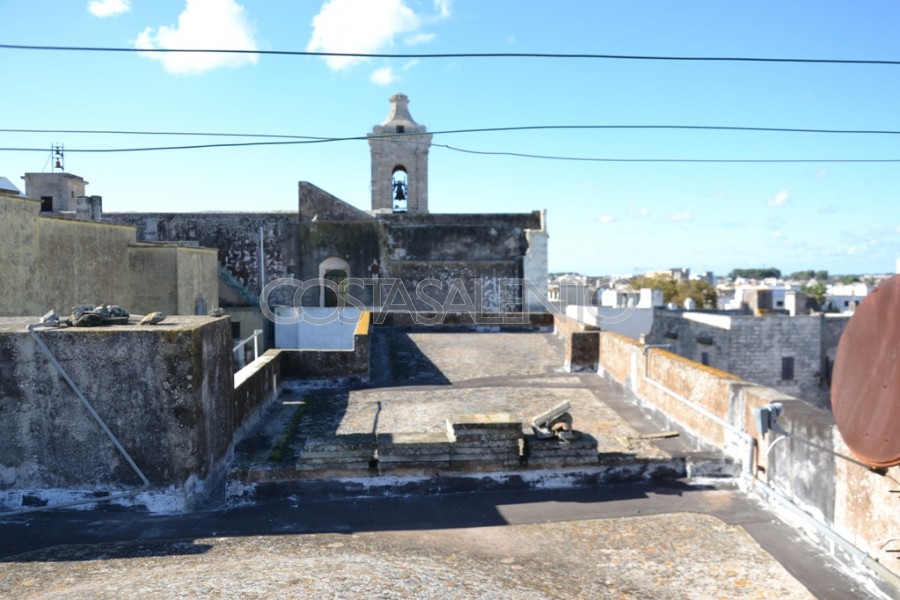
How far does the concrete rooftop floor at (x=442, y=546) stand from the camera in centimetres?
372

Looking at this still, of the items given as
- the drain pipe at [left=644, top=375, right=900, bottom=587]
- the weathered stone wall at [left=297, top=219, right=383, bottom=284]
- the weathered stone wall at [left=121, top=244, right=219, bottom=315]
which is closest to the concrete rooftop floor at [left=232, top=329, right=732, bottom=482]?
the drain pipe at [left=644, top=375, right=900, bottom=587]

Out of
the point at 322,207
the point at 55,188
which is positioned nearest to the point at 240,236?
the point at 322,207

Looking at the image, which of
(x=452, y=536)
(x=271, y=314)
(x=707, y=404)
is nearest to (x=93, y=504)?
(x=452, y=536)

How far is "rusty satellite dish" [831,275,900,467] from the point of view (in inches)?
140

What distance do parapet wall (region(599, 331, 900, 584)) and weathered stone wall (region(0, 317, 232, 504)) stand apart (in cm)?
488

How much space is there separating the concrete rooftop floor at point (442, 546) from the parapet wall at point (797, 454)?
247mm

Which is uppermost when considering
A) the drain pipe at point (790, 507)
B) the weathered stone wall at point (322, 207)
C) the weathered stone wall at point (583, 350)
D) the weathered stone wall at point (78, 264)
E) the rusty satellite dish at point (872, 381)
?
the weathered stone wall at point (322, 207)

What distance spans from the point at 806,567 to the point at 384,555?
115 inches

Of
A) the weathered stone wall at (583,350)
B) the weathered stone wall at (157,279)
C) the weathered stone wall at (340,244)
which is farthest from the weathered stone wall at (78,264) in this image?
the weathered stone wall at (583,350)

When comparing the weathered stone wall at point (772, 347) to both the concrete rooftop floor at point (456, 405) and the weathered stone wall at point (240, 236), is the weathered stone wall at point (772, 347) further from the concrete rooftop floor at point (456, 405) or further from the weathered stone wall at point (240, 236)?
the weathered stone wall at point (240, 236)

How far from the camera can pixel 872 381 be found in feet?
12.5

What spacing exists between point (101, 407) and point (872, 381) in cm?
563

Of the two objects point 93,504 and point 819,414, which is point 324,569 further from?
point 819,414

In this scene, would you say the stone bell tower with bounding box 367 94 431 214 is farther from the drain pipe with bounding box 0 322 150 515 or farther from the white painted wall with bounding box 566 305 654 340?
the drain pipe with bounding box 0 322 150 515
